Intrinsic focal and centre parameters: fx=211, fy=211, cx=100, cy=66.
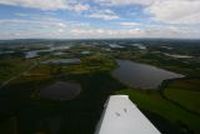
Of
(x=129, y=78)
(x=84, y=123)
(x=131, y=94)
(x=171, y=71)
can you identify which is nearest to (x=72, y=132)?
(x=84, y=123)

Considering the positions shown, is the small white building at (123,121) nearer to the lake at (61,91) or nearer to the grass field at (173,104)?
the grass field at (173,104)

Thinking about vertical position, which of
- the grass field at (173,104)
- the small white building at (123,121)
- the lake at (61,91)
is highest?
the small white building at (123,121)

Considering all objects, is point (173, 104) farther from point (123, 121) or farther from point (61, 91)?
point (123, 121)

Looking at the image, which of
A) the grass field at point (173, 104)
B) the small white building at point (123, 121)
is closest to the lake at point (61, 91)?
the grass field at point (173, 104)

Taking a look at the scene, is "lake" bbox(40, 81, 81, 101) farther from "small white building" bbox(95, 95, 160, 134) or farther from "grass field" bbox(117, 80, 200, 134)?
"small white building" bbox(95, 95, 160, 134)

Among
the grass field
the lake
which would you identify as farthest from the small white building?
the lake

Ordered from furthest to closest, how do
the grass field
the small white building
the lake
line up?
the lake
the grass field
the small white building

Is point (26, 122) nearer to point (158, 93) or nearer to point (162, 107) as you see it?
point (162, 107)
